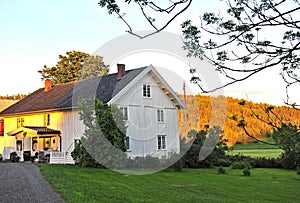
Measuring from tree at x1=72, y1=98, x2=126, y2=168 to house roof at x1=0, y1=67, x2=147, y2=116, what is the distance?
13.7 ft

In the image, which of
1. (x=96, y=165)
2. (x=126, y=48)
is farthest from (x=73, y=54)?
(x=96, y=165)

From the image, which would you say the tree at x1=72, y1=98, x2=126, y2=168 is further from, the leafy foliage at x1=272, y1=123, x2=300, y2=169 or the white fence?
the leafy foliage at x1=272, y1=123, x2=300, y2=169

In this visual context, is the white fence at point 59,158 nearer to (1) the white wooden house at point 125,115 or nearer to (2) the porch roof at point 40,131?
(1) the white wooden house at point 125,115

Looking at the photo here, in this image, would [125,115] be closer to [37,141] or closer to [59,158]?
[59,158]

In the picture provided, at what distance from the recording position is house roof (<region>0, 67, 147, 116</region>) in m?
34.4

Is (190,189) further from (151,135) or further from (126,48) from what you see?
(151,135)

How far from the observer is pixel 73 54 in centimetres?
5947

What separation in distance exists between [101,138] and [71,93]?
11.9m

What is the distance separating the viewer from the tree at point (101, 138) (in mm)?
27281

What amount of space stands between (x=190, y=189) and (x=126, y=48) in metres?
15.2

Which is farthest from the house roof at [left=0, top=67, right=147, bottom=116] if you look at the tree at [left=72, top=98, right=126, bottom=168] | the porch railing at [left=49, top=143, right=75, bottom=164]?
the tree at [left=72, top=98, right=126, bottom=168]

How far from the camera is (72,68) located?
59.0m

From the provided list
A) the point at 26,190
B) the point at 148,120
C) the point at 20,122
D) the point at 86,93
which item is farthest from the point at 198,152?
the point at 26,190

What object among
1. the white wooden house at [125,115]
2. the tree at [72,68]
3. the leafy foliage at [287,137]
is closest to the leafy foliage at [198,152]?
the white wooden house at [125,115]
